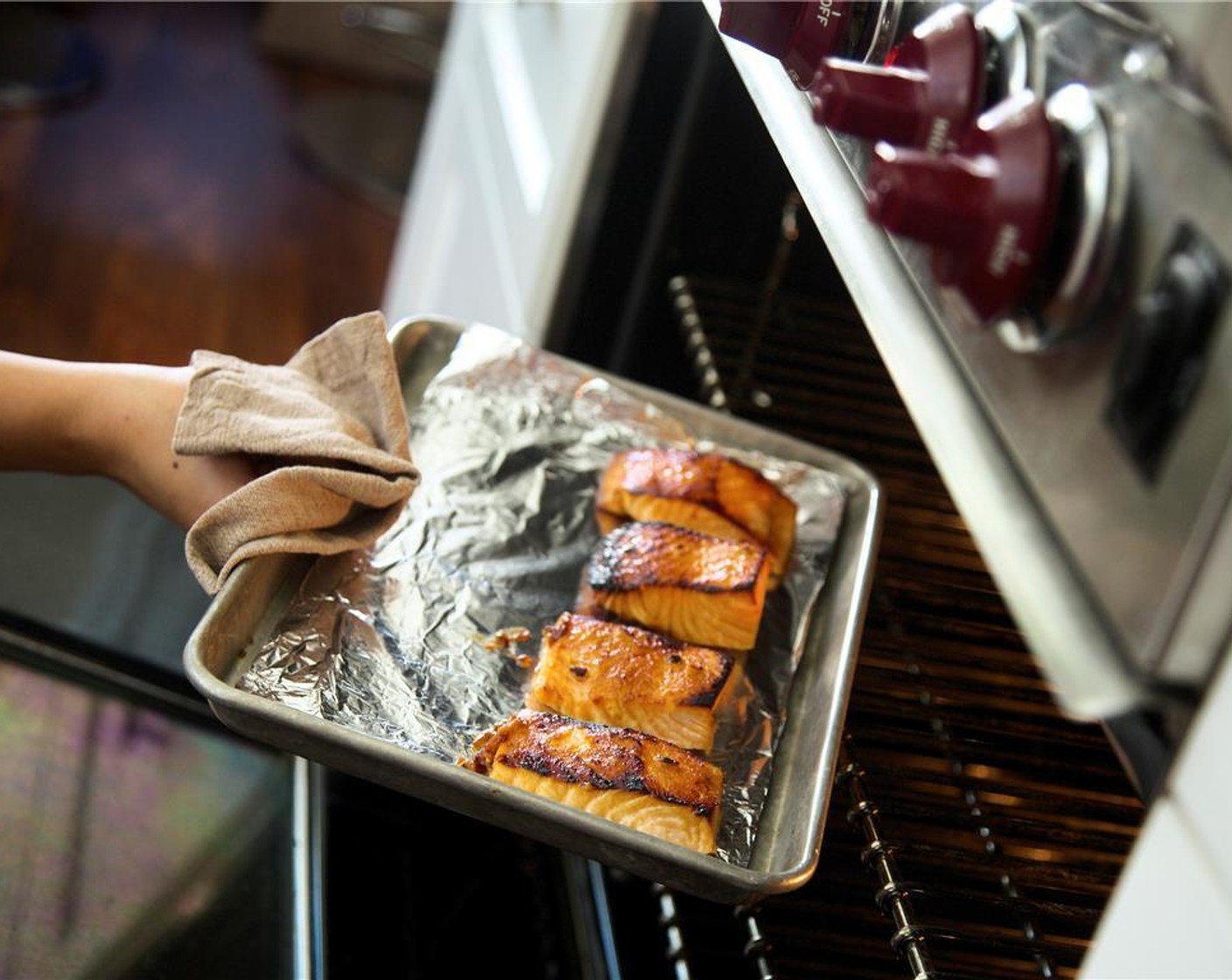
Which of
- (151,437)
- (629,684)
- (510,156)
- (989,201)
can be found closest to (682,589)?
(629,684)

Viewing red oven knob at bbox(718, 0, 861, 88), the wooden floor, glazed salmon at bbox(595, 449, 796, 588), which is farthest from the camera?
the wooden floor

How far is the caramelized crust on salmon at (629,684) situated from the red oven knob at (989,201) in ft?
1.41

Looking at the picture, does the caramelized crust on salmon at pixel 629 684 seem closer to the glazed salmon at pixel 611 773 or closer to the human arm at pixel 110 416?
the glazed salmon at pixel 611 773

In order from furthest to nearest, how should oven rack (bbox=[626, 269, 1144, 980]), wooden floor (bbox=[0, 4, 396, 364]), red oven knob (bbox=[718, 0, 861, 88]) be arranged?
wooden floor (bbox=[0, 4, 396, 364]) → oven rack (bbox=[626, 269, 1144, 980]) → red oven knob (bbox=[718, 0, 861, 88])

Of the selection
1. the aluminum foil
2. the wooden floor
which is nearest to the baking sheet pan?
the aluminum foil

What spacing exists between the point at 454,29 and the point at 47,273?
928 mm

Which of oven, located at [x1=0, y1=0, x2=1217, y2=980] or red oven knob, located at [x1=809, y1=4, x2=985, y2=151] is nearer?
oven, located at [x1=0, y1=0, x2=1217, y2=980]

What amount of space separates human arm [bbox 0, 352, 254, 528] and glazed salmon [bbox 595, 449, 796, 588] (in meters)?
0.32

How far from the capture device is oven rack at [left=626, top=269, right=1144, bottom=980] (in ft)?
2.72

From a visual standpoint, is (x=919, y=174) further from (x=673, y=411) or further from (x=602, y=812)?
(x=673, y=411)

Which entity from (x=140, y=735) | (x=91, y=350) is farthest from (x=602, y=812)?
(x=91, y=350)

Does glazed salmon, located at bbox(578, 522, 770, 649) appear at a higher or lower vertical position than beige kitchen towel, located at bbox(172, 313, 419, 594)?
lower

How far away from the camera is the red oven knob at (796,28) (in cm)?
71

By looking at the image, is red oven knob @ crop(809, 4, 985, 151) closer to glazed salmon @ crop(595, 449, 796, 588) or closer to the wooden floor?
glazed salmon @ crop(595, 449, 796, 588)
